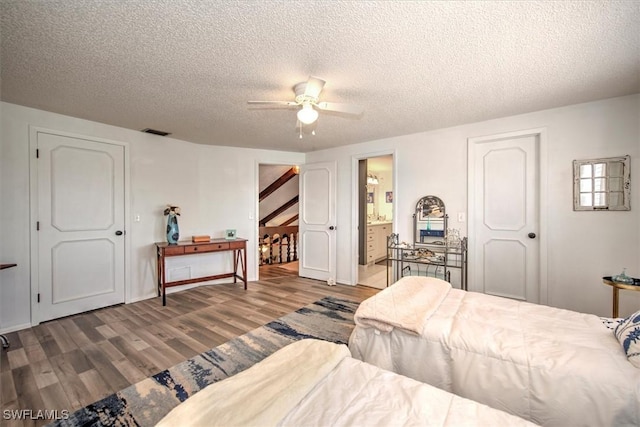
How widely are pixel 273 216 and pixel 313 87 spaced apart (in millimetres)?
5424

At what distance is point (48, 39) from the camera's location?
162cm

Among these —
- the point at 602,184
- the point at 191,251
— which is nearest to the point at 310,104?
the point at 191,251

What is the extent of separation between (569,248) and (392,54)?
8.91 ft

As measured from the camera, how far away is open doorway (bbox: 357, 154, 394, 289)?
201 inches

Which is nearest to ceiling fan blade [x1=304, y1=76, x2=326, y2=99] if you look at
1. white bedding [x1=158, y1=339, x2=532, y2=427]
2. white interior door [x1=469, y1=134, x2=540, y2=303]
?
white bedding [x1=158, y1=339, x2=532, y2=427]

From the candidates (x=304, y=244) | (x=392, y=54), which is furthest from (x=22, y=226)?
(x=392, y=54)

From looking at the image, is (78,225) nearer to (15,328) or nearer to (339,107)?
(15,328)

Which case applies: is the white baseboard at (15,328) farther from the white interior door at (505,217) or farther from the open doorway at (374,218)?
the white interior door at (505,217)

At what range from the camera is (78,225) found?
311cm

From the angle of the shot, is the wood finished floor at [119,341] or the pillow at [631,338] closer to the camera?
the pillow at [631,338]

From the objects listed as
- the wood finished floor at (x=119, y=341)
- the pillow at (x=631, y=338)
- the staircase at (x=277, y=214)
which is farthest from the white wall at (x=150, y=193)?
the pillow at (x=631, y=338)

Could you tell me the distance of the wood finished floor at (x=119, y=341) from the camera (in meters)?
1.82

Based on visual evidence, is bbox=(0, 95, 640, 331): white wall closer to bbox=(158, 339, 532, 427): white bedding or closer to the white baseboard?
the white baseboard

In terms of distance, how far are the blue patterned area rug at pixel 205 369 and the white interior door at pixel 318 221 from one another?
133 centimetres
